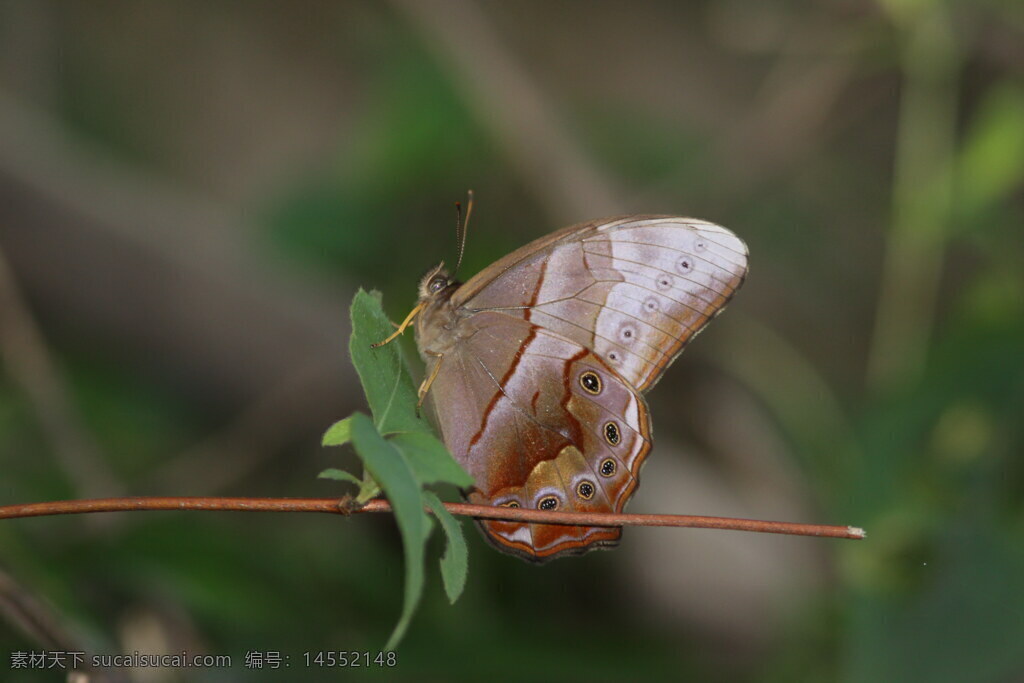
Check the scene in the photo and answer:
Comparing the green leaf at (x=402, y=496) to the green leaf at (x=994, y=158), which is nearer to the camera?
the green leaf at (x=402, y=496)

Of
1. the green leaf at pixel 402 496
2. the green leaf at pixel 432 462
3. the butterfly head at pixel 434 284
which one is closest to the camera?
the green leaf at pixel 402 496

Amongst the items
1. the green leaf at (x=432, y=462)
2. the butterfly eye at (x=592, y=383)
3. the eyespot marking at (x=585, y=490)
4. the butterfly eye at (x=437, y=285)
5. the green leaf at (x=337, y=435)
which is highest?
the butterfly eye at (x=437, y=285)

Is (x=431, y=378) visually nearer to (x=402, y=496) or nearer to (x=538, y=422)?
(x=538, y=422)

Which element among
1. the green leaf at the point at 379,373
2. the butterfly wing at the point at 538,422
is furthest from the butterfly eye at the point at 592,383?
the green leaf at the point at 379,373

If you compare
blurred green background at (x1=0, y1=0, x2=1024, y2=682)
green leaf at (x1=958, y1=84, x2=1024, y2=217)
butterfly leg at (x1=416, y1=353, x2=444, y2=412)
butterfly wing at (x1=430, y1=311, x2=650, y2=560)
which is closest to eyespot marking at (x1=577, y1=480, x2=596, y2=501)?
butterfly wing at (x1=430, y1=311, x2=650, y2=560)

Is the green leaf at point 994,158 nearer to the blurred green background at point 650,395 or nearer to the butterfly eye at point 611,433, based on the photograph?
the blurred green background at point 650,395

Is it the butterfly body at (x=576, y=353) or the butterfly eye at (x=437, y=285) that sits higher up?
the butterfly eye at (x=437, y=285)

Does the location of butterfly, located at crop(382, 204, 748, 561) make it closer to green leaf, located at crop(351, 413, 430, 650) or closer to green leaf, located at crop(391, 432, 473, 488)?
green leaf, located at crop(391, 432, 473, 488)
